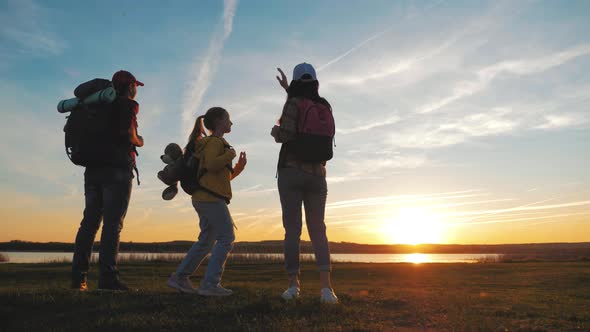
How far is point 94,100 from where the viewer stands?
6039mm

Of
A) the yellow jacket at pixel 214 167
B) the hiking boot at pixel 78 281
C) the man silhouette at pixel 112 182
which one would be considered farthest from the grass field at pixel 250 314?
the yellow jacket at pixel 214 167

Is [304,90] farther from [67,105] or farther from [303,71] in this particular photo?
[67,105]

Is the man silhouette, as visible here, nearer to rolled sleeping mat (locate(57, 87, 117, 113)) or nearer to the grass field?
rolled sleeping mat (locate(57, 87, 117, 113))

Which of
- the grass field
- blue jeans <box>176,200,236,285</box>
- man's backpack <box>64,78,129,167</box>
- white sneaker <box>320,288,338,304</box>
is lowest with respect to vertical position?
the grass field

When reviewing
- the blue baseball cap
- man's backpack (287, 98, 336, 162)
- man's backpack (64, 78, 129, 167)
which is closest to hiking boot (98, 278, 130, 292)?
man's backpack (64, 78, 129, 167)

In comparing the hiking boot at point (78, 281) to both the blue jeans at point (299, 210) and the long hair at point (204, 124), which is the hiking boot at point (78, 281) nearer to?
the long hair at point (204, 124)

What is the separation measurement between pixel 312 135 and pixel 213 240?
5.63ft

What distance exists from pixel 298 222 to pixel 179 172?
60.0 inches

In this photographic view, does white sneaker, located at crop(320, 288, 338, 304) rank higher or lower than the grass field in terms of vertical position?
higher

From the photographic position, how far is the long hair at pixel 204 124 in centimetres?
614

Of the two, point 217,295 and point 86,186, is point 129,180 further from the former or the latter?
point 217,295

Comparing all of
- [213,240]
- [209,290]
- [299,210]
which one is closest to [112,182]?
[213,240]

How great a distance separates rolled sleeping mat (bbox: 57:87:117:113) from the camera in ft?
19.5

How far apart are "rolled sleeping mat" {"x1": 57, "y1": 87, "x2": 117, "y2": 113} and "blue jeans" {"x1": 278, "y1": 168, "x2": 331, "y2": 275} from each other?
214 centimetres
